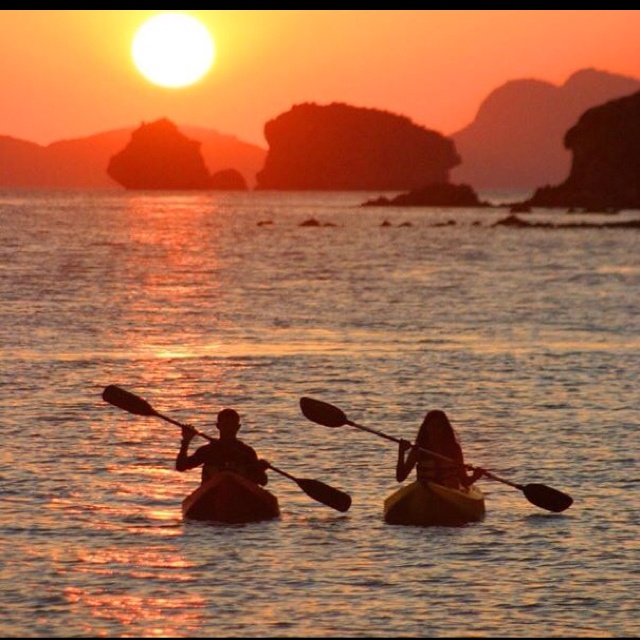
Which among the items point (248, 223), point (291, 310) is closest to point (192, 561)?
point (291, 310)

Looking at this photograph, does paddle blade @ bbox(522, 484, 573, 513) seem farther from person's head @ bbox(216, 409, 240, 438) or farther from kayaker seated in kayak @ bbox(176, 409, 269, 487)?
person's head @ bbox(216, 409, 240, 438)

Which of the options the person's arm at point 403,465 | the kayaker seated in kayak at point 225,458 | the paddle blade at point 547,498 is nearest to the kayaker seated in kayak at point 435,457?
the person's arm at point 403,465

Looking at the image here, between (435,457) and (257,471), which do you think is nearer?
(257,471)

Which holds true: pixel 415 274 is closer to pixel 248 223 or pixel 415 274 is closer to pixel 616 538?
pixel 616 538

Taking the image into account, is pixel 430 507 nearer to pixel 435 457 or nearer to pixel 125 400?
pixel 435 457

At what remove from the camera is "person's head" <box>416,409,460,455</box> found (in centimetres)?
2025

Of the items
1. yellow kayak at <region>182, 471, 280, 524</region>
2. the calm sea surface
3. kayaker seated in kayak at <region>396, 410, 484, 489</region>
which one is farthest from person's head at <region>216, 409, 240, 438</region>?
kayaker seated in kayak at <region>396, 410, 484, 489</region>

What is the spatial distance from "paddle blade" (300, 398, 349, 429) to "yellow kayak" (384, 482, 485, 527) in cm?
153

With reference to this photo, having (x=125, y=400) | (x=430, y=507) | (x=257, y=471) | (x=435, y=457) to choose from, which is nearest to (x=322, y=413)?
(x=257, y=471)

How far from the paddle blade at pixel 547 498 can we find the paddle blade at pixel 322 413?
2.65 metres

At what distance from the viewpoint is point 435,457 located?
67.7ft

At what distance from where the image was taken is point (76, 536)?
771 inches

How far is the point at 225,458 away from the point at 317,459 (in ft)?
18.4

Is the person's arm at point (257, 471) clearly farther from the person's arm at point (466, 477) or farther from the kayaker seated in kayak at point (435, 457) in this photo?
the person's arm at point (466, 477)
